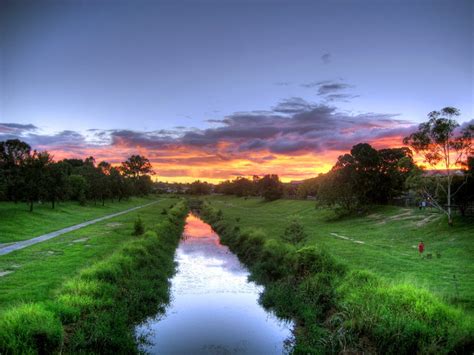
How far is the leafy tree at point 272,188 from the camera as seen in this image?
109625mm

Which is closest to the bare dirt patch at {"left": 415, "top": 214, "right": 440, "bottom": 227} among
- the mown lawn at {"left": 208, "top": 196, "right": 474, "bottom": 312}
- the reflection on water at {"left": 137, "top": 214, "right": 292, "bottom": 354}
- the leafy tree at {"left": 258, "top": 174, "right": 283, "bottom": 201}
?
the mown lawn at {"left": 208, "top": 196, "right": 474, "bottom": 312}

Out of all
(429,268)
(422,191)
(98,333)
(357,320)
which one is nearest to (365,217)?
(422,191)

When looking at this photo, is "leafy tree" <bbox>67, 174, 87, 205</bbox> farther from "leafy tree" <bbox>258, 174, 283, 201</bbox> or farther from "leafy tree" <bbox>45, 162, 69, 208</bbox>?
"leafy tree" <bbox>258, 174, 283, 201</bbox>

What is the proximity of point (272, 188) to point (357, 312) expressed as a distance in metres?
96.0

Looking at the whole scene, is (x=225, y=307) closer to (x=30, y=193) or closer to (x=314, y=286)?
(x=314, y=286)

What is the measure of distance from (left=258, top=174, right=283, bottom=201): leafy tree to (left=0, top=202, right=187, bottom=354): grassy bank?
87149mm

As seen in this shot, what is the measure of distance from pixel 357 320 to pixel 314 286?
5.09 metres

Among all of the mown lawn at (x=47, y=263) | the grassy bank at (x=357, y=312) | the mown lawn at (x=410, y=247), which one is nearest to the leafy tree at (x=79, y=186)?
the mown lawn at (x=47, y=263)

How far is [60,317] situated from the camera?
42.9ft

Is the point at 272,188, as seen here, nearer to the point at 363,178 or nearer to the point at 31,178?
the point at 363,178

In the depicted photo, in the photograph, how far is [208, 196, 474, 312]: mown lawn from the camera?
18.6 m

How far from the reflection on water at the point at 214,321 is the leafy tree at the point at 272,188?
81.9 meters

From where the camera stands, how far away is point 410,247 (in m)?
31.3

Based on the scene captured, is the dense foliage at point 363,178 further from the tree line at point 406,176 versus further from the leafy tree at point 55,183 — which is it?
the leafy tree at point 55,183
